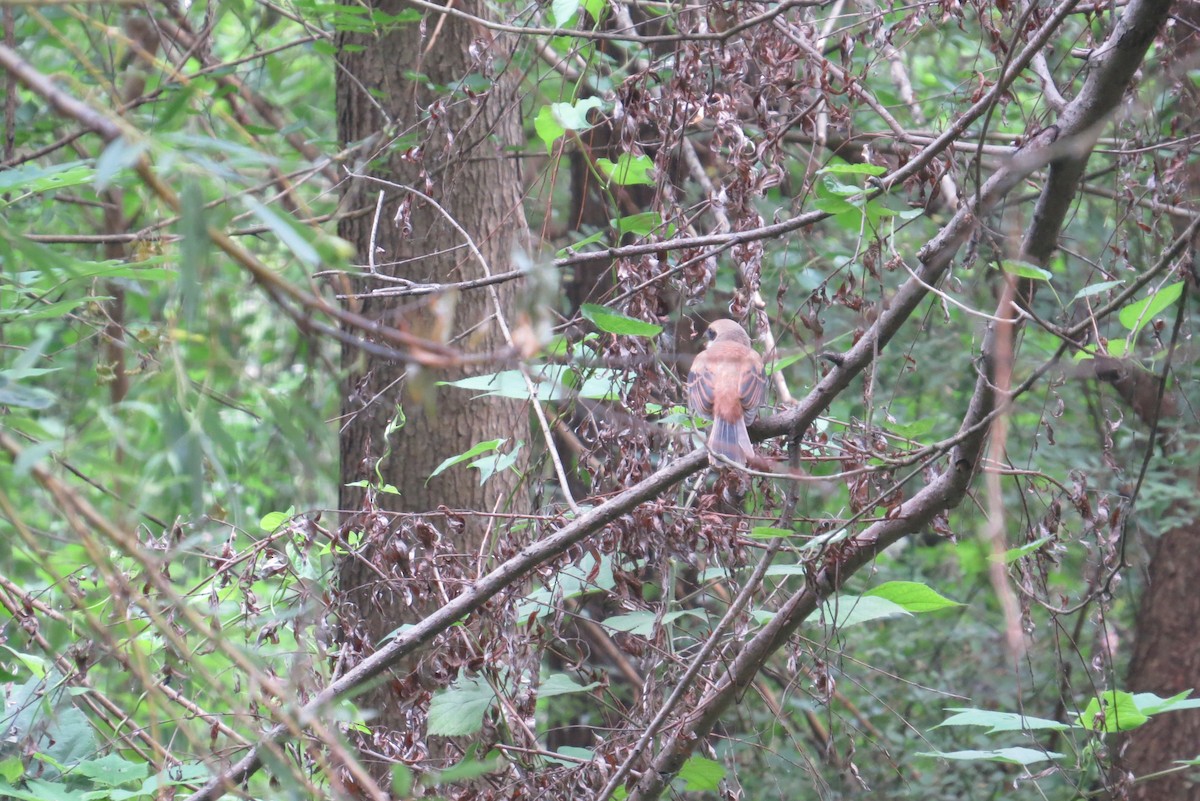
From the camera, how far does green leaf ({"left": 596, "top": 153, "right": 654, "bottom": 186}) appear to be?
110 inches

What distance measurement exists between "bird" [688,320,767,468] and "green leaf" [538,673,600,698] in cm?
77

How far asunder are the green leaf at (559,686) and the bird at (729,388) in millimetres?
769

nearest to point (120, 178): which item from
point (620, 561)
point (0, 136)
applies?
point (620, 561)

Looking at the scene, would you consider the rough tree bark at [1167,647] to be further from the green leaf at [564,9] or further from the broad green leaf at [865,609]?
the green leaf at [564,9]

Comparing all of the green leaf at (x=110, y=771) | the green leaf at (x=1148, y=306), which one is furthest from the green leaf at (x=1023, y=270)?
the green leaf at (x=110, y=771)

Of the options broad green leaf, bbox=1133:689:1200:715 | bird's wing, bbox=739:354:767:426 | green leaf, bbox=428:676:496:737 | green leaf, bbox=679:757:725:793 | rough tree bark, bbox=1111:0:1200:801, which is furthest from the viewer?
rough tree bark, bbox=1111:0:1200:801

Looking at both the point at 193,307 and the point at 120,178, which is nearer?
the point at 193,307

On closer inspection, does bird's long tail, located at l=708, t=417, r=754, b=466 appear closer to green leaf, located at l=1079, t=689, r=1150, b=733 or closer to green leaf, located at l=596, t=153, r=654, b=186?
green leaf, located at l=596, t=153, r=654, b=186

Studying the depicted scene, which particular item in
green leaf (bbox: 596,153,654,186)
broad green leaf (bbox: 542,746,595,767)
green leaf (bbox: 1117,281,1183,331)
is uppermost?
green leaf (bbox: 596,153,654,186)

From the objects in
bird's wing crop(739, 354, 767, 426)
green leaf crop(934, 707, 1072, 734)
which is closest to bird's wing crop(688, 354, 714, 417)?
bird's wing crop(739, 354, 767, 426)

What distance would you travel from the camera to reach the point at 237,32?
9242 millimetres

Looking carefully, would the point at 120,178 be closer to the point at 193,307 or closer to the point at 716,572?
the point at 193,307

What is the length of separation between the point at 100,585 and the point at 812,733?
3778 mm

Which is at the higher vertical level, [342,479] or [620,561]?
[620,561]
